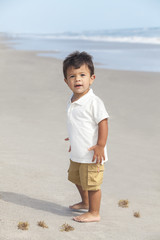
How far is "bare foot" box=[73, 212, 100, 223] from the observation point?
342 cm

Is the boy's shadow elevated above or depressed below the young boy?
below

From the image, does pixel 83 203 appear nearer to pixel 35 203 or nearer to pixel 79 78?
pixel 35 203

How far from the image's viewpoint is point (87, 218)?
135 inches

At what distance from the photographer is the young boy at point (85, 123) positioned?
10.6ft

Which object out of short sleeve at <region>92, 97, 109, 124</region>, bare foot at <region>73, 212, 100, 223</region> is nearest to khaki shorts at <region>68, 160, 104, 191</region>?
bare foot at <region>73, 212, 100, 223</region>

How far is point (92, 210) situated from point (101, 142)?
0.62m

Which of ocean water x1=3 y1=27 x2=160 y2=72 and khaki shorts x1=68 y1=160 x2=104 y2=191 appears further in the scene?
ocean water x1=3 y1=27 x2=160 y2=72

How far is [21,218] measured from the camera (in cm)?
333

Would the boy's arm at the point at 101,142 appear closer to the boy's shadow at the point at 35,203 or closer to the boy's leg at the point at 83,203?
the boy's leg at the point at 83,203

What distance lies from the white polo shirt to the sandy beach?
0.59 metres

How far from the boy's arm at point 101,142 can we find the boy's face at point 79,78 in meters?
0.31

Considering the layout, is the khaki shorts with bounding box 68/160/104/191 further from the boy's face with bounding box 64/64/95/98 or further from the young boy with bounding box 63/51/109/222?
the boy's face with bounding box 64/64/95/98

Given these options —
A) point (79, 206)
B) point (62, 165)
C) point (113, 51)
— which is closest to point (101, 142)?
point (79, 206)

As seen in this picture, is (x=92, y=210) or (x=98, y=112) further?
(x=92, y=210)
